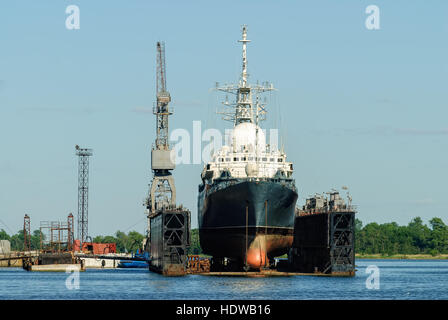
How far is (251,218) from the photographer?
88.1 metres

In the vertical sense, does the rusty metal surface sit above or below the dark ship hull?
below

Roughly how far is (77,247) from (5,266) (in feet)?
58.8

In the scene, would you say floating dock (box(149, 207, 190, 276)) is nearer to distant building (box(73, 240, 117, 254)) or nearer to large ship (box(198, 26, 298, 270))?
large ship (box(198, 26, 298, 270))

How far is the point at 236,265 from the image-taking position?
92.2 meters

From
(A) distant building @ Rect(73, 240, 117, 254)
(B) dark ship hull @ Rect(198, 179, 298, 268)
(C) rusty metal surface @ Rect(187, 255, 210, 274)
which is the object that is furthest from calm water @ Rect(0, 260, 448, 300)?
(A) distant building @ Rect(73, 240, 117, 254)

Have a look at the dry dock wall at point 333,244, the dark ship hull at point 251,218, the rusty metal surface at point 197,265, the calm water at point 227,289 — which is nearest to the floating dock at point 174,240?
the calm water at point 227,289

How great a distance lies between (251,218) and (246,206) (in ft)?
4.72

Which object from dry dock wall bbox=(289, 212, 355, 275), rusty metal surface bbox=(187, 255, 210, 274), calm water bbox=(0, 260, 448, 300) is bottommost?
calm water bbox=(0, 260, 448, 300)

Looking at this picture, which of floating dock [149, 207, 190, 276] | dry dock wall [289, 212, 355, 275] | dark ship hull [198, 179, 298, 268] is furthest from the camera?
dry dock wall [289, 212, 355, 275]

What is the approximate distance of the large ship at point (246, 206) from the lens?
88.4 metres

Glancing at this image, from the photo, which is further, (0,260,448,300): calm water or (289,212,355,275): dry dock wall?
(289,212,355,275): dry dock wall

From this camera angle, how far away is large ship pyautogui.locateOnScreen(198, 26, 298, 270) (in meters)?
88.4
